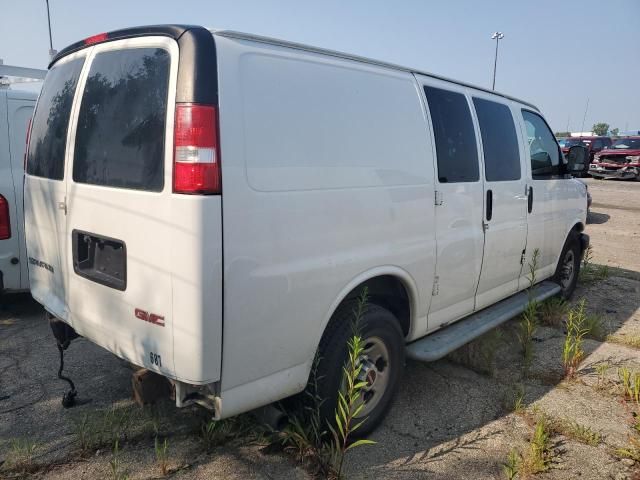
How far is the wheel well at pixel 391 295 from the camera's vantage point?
3.13m

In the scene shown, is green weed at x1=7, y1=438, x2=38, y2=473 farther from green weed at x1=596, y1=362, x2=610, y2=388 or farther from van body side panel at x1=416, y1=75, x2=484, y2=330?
green weed at x1=596, y1=362, x2=610, y2=388

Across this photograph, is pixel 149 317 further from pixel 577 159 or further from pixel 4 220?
pixel 577 159

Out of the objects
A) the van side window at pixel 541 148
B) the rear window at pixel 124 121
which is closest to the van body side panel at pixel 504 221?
the van side window at pixel 541 148

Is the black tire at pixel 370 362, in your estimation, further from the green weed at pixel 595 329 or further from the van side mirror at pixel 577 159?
the van side mirror at pixel 577 159

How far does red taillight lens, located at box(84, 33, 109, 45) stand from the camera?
2.69m

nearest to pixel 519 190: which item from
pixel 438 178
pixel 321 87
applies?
pixel 438 178

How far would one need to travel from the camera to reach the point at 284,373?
8.45 feet

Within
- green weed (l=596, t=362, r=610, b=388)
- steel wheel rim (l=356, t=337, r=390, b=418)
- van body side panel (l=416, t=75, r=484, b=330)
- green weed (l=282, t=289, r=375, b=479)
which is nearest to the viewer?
green weed (l=282, t=289, r=375, b=479)

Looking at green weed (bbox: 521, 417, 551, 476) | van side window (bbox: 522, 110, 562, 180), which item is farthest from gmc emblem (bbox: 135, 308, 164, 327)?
van side window (bbox: 522, 110, 562, 180)

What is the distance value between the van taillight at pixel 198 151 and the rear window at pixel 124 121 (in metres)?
0.14

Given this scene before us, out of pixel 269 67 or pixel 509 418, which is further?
pixel 509 418

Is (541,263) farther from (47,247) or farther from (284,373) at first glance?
(47,247)

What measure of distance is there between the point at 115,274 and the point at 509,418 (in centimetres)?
266

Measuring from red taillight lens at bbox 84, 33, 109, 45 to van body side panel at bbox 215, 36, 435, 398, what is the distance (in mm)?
847
